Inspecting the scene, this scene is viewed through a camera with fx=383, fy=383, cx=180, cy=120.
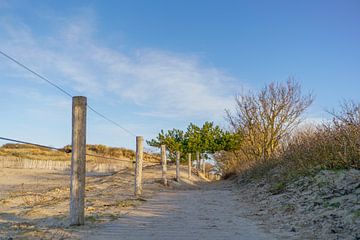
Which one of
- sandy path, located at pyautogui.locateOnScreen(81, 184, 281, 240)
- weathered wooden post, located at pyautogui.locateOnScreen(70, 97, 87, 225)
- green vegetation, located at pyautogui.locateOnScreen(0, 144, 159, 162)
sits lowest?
sandy path, located at pyautogui.locateOnScreen(81, 184, 281, 240)

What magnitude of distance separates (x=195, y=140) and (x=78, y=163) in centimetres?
2539

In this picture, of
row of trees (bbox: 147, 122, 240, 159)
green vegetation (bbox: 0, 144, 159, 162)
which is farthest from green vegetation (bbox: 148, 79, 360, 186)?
green vegetation (bbox: 0, 144, 159, 162)

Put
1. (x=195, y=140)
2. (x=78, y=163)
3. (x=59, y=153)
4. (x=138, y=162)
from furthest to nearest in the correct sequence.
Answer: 1. (x=59, y=153)
2. (x=195, y=140)
3. (x=138, y=162)
4. (x=78, y=163)

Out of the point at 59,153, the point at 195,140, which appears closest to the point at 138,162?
the point at 195,140

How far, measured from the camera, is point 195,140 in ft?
106

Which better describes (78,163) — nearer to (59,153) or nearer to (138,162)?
(138,162)

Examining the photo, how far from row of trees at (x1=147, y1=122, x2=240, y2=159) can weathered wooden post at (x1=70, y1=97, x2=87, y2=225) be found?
78.8ft

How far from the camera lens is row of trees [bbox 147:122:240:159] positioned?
31562 millimetres

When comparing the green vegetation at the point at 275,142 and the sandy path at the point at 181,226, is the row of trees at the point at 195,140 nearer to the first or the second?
the green vegetation at the point at 275,142

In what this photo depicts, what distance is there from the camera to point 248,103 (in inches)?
1074

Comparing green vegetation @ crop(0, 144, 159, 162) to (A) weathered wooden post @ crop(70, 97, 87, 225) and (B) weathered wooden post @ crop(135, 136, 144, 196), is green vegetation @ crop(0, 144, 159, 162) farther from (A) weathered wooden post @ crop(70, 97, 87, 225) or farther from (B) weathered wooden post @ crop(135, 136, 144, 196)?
(A) weathered wooden post @ crop(70, 97, 87, 225)

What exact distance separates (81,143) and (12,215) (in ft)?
9.93

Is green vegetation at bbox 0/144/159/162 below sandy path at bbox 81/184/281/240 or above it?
above

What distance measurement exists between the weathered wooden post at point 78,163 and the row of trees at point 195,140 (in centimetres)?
2402
